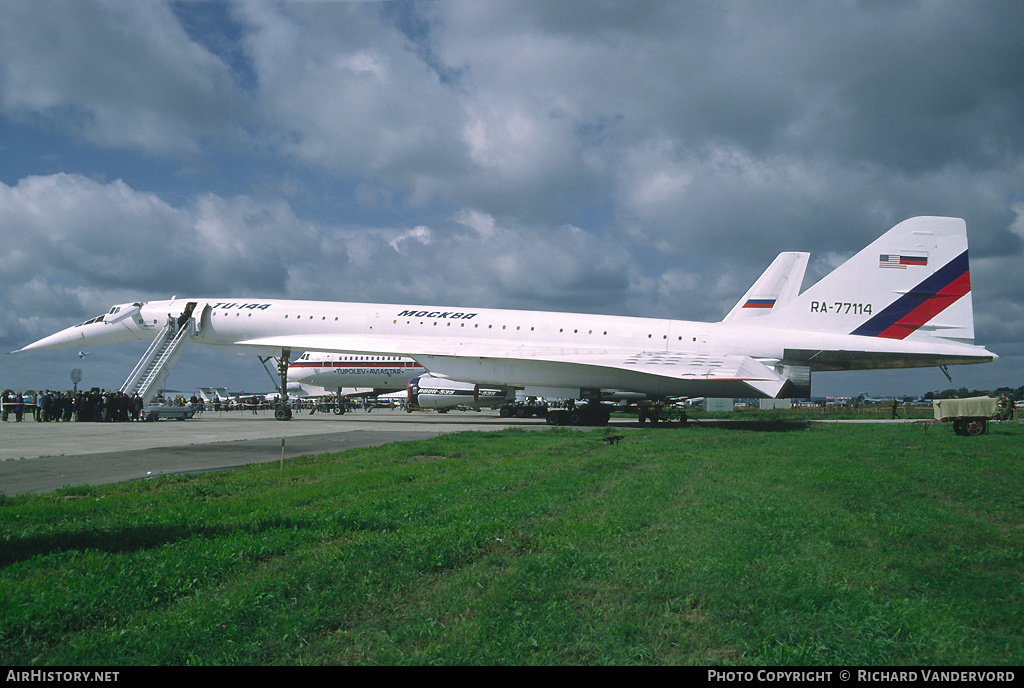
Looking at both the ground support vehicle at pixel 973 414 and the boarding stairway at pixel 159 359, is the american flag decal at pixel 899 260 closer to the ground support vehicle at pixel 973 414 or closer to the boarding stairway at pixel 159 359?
the ground support vehicle at pixel 973 414

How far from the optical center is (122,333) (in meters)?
26.9

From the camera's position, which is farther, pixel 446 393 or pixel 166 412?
pixel 446 393

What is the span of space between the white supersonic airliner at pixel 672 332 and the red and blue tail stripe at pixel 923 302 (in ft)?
0.11

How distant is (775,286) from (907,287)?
433 cm

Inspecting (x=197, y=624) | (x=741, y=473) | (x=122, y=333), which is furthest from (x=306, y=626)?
(x=122, y=333)

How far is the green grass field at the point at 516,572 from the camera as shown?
296 centimetres

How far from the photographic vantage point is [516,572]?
13.2 feet

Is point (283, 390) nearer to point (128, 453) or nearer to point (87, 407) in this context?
point (87, 407)

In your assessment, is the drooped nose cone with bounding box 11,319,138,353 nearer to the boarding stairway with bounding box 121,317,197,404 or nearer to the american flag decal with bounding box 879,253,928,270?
the boarding stairway with bounding box 121,317,197,404

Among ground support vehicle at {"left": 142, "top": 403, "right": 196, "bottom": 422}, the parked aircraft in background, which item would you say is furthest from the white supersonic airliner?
the parked aircraft in background

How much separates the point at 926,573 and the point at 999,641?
1116 mm

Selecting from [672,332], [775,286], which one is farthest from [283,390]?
[775,286]

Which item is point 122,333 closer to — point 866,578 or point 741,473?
point 741,473

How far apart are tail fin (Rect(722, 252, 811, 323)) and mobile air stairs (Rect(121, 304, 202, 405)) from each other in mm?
21949
